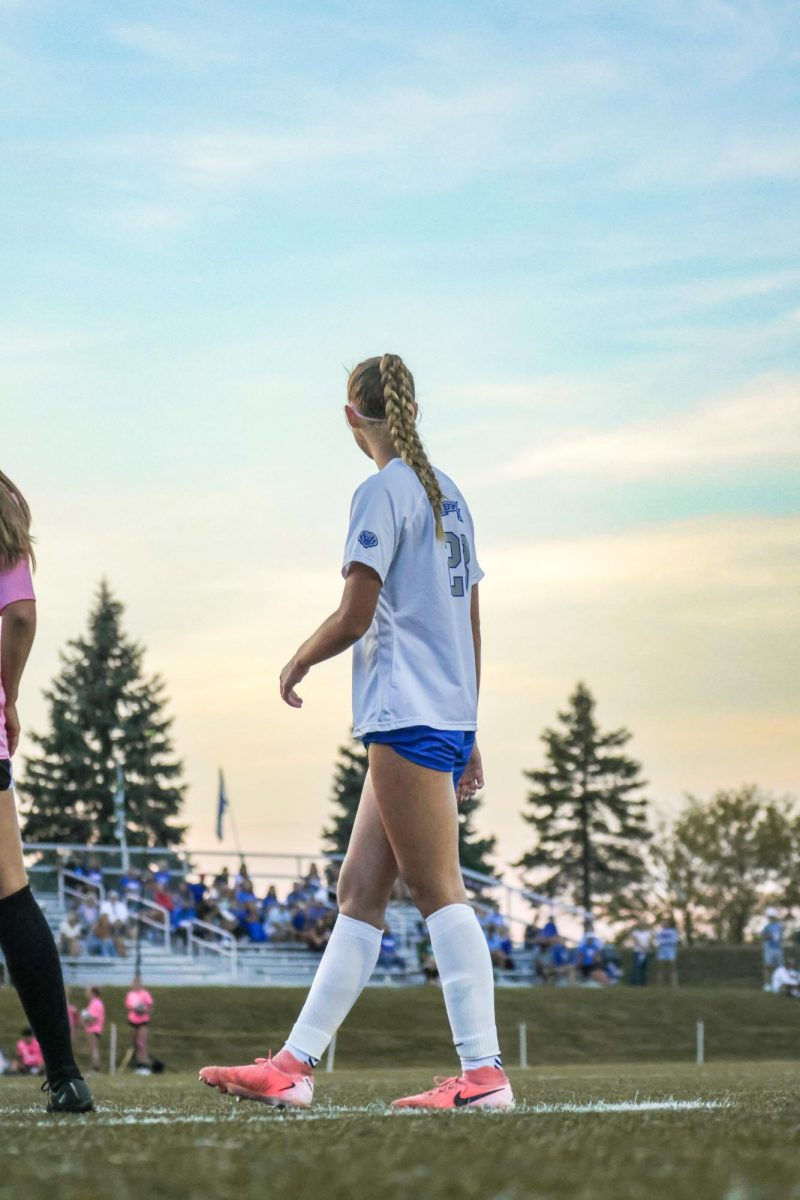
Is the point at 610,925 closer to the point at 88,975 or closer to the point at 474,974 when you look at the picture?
the point at 88,975

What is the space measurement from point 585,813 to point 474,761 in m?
87.2

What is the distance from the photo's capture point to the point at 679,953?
52.4 meters

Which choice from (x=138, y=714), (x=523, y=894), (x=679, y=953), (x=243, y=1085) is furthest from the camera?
(x=138, y=714)

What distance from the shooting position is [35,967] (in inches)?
220

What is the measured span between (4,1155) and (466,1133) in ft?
3.33

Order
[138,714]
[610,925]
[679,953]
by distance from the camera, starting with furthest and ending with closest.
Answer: [610,925], [138,714], [679,953]

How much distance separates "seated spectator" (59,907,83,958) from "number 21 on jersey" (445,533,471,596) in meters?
32.2

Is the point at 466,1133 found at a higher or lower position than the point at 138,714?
lower

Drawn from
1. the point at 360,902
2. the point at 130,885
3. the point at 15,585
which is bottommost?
the point at 360,902

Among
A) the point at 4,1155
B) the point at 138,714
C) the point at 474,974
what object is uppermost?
the point at 138,714

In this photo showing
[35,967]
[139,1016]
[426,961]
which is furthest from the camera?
[426,961]

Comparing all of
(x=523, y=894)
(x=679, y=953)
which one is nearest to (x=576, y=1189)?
(x=523, y=894)

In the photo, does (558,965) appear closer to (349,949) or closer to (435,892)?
(349,949)

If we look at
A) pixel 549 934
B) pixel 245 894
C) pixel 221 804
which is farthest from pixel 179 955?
pixel 221 804
